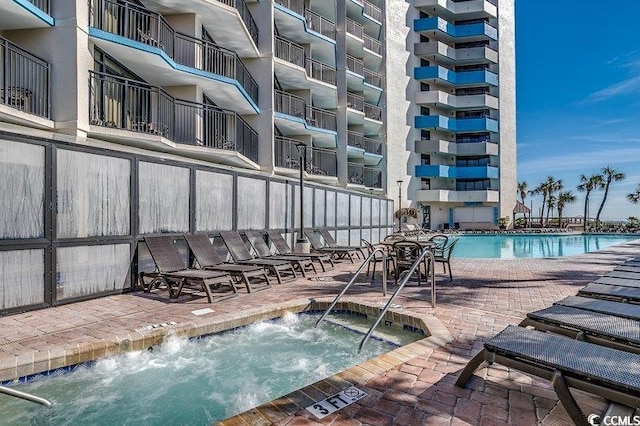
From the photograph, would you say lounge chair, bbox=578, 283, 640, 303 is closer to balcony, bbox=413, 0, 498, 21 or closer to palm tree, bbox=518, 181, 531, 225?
balcony, bbox=413, 0, 498, 21

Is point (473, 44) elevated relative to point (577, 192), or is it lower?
elevated

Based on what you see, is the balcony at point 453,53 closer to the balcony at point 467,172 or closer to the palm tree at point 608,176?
the balcony at point 467,172

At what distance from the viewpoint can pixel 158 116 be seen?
11062 mm

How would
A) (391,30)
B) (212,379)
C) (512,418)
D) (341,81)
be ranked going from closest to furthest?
(512,418)
(212,379)
(341,81)
(391,30)

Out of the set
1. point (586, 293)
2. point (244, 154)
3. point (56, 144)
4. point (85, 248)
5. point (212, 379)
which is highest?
point (244, 154)

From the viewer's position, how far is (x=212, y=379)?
3602mm

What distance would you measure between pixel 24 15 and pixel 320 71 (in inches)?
644

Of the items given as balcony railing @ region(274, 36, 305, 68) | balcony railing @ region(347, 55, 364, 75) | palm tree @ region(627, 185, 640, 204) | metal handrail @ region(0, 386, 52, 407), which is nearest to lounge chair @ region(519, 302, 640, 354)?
metal handrail @ region(0, 386, 52, 407)

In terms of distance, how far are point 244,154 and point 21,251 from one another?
9.72 metres

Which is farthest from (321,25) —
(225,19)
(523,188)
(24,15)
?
(523,188)

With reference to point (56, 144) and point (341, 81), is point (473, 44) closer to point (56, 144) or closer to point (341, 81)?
point (341, 81)

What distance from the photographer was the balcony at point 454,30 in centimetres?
3728

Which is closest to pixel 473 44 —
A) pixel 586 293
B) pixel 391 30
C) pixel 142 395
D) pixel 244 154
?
pixel 391 30

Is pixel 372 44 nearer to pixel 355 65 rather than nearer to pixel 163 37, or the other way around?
pixel 355 65
